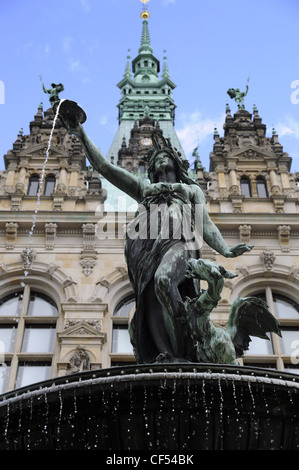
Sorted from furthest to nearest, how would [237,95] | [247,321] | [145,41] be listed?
[145,41] → [237,95] → [247,321]

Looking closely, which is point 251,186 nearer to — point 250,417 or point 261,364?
point 261,364

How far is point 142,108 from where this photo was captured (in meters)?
34.3

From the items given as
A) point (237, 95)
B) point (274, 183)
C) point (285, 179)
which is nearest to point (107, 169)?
point (274, 183)

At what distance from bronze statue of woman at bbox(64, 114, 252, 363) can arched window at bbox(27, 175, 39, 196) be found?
1049 centimetres

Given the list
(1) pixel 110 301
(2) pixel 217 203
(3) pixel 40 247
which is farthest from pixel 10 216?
(2) pixel 217 203

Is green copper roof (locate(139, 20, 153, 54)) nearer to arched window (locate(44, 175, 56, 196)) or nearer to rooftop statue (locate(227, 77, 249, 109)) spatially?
rooftop statue (locate(227, 77, 249, 109))

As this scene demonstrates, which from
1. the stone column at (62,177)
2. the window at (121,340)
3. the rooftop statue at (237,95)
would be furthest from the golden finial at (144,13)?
the window at (121,340)

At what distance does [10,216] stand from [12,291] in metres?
1.86

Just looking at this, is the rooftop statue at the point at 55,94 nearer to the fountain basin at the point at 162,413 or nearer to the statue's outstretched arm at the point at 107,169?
the statue's outstretched arm at the point at 107,169

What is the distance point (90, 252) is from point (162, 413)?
34.8 feet

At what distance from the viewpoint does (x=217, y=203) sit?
17422mm

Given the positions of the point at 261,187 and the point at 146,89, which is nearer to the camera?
the point at 261,187

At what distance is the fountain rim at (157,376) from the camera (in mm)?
5242

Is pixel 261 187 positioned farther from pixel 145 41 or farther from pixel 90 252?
pixel 145 41
